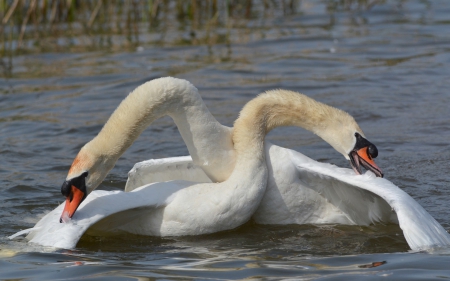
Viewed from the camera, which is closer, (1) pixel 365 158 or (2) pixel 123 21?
(1) pixel 365 158

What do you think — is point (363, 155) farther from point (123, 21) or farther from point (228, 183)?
point (123, 21)

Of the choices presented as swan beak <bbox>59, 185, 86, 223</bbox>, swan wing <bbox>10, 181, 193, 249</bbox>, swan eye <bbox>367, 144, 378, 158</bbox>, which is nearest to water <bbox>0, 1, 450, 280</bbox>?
swan wing <bbox>10, 181, 193, 249</bbox>

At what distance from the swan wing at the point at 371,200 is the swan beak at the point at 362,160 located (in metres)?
0.09

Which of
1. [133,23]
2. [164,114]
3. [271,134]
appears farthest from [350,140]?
[133,23]

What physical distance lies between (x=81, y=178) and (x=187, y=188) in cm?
91

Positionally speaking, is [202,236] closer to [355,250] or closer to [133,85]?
[355,250]

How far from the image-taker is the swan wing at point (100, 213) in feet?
20.3

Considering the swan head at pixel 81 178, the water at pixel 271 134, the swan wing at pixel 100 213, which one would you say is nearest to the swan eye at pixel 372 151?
the water at pixel 271 134

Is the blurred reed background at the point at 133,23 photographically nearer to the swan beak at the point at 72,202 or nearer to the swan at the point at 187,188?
A: the swan at the point at 187,188

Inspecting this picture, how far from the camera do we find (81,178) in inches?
251

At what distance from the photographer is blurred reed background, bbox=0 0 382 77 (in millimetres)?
15375

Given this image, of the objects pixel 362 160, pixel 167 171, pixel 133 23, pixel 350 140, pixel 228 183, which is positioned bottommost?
pixel 167 171

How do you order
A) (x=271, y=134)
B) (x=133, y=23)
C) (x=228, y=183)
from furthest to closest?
(x=133, y=23)
(x=271, y=134)
(x=228, y=183)

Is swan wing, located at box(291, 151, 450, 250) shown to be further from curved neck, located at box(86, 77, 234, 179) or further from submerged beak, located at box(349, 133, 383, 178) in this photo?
curved neck, located at box(86, 77, 234, 179)
